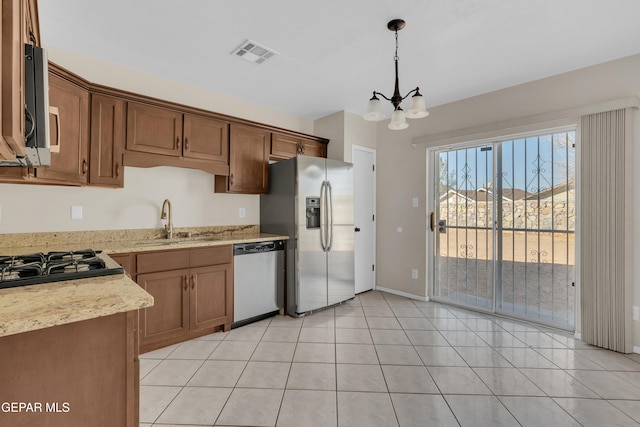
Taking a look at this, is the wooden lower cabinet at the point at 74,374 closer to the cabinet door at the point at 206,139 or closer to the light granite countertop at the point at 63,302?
the light granite countertop at the point at 63,302

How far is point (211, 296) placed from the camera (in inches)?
111

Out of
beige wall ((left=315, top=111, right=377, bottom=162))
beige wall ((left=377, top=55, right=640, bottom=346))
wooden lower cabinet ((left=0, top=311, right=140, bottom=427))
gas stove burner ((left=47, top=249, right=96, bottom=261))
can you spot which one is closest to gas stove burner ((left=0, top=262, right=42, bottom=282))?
gas stove burner ((left=47, top=249, right=96, bottom=261))

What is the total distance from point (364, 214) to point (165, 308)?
2775 mm

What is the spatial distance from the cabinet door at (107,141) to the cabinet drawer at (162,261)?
2.32ft

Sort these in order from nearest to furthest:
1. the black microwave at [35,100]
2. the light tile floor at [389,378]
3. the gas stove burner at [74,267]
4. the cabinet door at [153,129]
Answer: the black microwave at [35,100], the gas stove burner at [74,267], the light tile floor at [389,378], the cabinet door at [153,129]

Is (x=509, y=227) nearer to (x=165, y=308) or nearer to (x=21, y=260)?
(x=165, y=308)

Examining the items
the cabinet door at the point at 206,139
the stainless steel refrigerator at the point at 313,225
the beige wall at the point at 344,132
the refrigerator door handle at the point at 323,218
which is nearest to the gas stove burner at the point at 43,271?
the cabinet door at the point at 206,139

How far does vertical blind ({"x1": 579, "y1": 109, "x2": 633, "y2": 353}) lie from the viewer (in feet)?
8.26

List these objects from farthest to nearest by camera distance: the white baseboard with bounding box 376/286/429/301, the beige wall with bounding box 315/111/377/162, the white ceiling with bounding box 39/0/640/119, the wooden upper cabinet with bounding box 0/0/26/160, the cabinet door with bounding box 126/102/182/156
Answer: the beige wall with bounding box 315/111/377/162, the white baseboard with bounding box 376/286/429/301, the cabinet door with bounding box 126/102/182/156, the white ceiling with bounding box 39/0/640/119, the wooden upper cabinet with bounding box 0/0/26/160

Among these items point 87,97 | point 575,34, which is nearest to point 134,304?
point 87,97

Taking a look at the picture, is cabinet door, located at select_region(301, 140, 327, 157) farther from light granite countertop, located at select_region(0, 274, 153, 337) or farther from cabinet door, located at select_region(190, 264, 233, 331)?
light granite countertop, located at select_region(0, 274, 153, 337)

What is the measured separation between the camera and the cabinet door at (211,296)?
2.71 meters

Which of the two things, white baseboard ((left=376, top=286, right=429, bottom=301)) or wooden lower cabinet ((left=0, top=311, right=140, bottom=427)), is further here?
white baseboard ((left=376, top=286, right=429, bottom=301))

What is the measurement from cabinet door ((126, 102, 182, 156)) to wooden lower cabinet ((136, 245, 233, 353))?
3.27 ft
